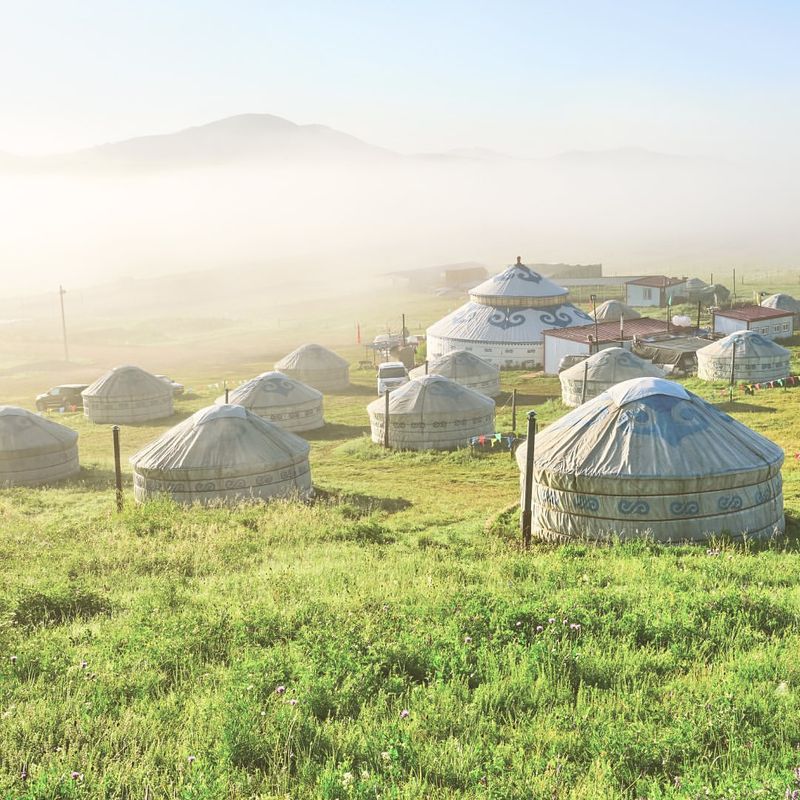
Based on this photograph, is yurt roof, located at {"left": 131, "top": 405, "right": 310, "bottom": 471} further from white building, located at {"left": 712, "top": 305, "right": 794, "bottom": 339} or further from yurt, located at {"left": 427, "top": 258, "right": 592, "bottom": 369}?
white building, located at {"left": 712, "top": 305, "right": 794, "bottom": 339}

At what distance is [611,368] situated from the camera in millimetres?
37344

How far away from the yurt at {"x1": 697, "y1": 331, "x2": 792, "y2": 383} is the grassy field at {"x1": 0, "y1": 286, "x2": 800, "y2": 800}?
94.7 feet

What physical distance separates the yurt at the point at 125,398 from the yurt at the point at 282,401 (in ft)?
24.1

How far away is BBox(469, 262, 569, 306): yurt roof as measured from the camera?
181ft

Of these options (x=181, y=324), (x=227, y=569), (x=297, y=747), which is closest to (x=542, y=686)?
(x=297, y=747)

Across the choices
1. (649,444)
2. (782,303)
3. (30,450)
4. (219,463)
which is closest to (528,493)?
(649,444)

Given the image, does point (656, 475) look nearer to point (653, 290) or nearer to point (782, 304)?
point (782, 304)

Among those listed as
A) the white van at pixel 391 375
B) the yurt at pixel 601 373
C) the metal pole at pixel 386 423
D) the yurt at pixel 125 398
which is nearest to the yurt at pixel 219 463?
the metal pole at pixel 386 423

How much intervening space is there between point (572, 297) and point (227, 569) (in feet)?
275

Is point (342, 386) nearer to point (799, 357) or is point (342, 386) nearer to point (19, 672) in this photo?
point (799, 357)

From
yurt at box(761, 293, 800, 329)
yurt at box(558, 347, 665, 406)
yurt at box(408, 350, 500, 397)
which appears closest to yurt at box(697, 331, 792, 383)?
yurt at box(558, 347, 665, 406)

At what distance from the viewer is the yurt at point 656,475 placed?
1459cm

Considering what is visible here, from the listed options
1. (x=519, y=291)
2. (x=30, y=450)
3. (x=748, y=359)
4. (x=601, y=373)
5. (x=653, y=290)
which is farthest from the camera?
(x=653, y=290)

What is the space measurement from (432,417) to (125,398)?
63.5 ft
